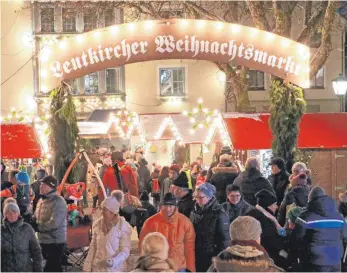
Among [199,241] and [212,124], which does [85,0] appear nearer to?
[212,124]

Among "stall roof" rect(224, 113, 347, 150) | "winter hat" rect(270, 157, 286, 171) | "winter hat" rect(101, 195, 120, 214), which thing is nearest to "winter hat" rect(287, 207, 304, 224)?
"winter hat" rect(101, 195, 120, 214)

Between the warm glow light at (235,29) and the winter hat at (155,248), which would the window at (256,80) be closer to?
the warm glow light at (235,29)

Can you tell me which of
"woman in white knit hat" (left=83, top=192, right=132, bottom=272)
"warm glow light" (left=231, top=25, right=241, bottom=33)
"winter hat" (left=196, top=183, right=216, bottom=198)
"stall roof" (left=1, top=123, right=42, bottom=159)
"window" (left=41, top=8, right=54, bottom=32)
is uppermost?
"window" (left=41, top=8, right=54, bottom=32)

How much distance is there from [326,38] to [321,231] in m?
12.2

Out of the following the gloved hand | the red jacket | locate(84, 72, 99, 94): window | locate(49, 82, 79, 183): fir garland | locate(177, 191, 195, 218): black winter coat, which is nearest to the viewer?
the gloved hand

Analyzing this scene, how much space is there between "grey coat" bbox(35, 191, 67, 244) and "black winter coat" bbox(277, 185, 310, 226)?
3023 mm

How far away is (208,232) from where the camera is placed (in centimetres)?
869

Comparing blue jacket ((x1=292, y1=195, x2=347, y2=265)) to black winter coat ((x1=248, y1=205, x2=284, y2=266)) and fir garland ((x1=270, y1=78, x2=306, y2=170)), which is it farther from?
fir garland ((x1=270, y1=78, x2=306, y2=170))

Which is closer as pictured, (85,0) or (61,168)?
(61,168)

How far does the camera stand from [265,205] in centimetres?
940

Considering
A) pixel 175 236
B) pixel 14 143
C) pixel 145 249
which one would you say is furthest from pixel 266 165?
pixel 145 249

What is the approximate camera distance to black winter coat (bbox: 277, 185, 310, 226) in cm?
1009

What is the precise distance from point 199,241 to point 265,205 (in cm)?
115

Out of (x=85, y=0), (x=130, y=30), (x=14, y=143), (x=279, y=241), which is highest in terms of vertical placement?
(x=85, y=0)
